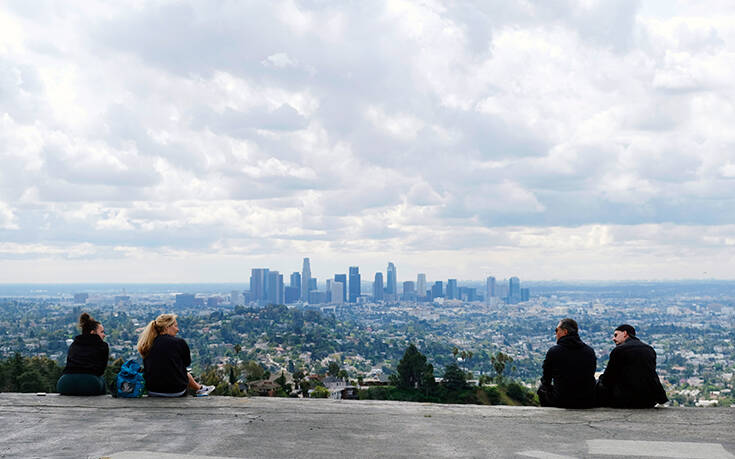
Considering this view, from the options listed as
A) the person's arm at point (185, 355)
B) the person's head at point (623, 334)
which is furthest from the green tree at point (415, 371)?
the person's head at point (623, 334)

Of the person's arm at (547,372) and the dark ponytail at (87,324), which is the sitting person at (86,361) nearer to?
the dark ponytail at (87,324)

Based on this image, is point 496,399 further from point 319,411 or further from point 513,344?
point 513,344

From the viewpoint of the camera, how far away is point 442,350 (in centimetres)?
14888

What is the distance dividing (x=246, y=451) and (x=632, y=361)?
16.8 ft

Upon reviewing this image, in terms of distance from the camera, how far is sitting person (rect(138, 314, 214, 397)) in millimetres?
9289

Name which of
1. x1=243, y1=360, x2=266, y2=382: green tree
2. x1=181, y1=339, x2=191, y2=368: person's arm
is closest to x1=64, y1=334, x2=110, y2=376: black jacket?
x1=181, y1=339, x2=191, y2=368: person's arm

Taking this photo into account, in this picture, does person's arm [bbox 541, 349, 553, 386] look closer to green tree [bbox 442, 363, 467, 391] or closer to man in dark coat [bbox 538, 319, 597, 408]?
man in dark coat [bbox 538, 319, 597, 408]

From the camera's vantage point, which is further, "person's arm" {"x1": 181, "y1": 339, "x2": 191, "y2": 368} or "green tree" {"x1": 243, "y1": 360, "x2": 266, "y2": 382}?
"green tree" {"x1": 243, "y1": 360, "x2": 266, "y2": 382}

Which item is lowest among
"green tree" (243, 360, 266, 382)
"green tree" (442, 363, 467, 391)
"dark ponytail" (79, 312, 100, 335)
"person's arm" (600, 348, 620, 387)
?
"green tree" (243, 360, 266, 382)

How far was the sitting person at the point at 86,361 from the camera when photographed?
9609 mm

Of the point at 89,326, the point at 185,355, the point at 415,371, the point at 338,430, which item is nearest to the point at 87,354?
the point at 89,326

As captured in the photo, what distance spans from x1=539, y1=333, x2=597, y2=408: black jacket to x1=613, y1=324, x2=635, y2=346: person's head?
0.39 meters

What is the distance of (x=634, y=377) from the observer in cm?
852

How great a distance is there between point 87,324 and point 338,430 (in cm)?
458
